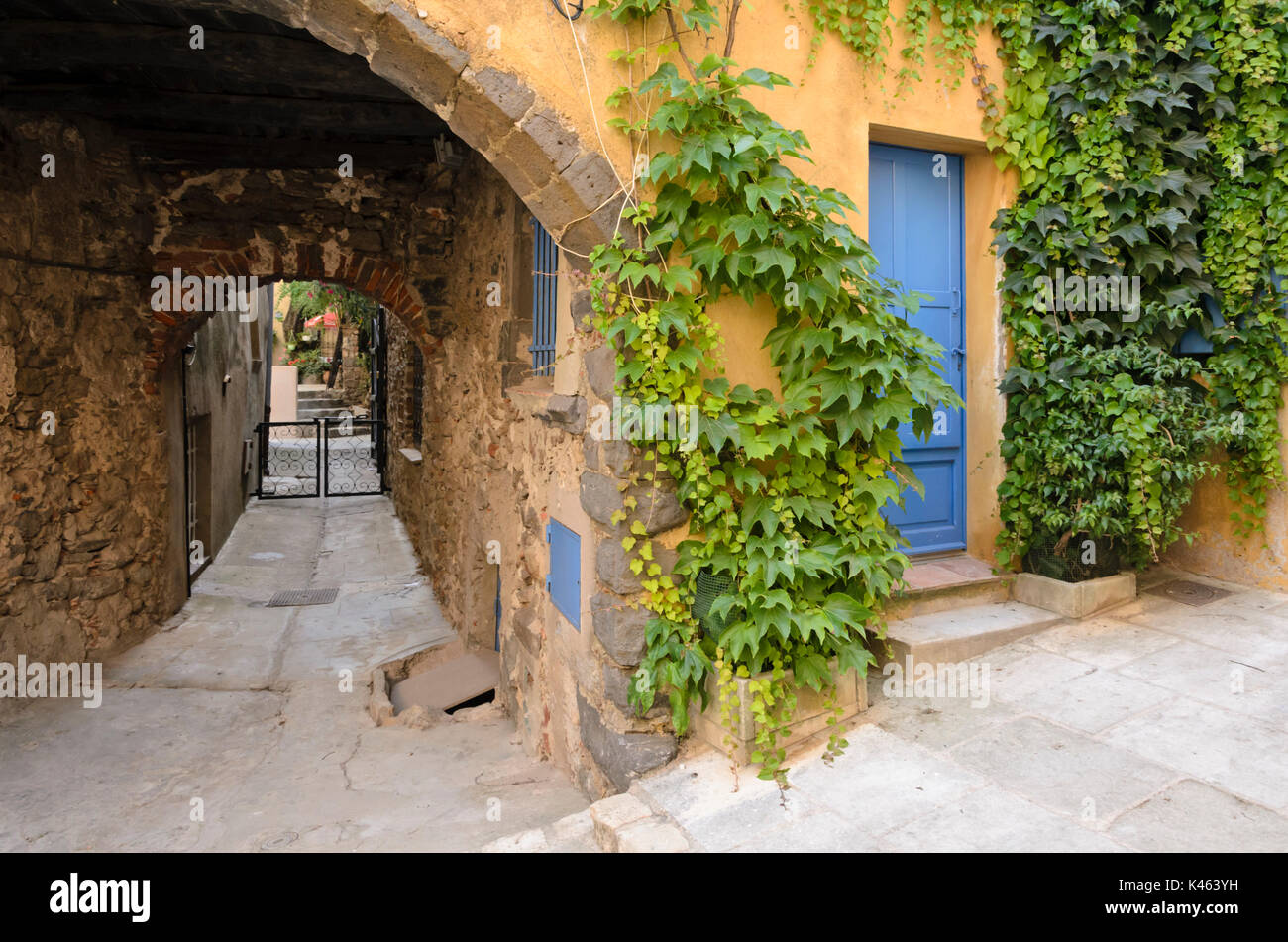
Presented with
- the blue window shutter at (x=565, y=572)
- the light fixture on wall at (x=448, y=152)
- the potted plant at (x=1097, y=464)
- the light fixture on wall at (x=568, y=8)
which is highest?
the light fixture on wall at (x=448, y=152)

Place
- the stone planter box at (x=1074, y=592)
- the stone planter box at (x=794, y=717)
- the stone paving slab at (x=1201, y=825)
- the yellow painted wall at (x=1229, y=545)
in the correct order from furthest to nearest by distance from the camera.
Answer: the yellow painted wall at (x=1229, y=545) → the stone planter box at (x=1074, y=592) → the stone planter box at (x=794, y=717) → the stone paving slab at (x=1201, y=825)

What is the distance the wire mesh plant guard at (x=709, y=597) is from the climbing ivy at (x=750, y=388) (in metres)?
0.03

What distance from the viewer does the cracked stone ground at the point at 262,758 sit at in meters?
3.53

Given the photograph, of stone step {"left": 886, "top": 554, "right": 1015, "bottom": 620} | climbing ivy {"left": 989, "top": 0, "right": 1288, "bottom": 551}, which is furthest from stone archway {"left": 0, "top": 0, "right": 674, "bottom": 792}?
climbing ivy {"left": 989, "top": 0, "right": 1288, "bottom": 551}

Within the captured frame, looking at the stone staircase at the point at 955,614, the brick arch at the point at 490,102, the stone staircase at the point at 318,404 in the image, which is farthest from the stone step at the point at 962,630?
the stone staircase at the point at 318,404

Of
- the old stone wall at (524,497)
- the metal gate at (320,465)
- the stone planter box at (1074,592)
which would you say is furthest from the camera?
the metal gate at (320,465)

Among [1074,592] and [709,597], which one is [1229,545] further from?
[709,597]

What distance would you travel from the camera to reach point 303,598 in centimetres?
760

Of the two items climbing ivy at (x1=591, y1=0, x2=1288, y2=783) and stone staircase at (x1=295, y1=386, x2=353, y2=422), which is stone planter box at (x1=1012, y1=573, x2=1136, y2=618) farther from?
stone staircase at (x1=295, y1=386, x2=353, y2=422)

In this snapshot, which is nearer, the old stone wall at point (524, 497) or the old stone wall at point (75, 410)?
the old stone wall at point (524, 497)

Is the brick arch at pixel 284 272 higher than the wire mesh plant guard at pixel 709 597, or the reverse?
the brick arch at pixel 284 272

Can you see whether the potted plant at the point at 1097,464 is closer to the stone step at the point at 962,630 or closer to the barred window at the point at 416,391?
the stone step at the point at 962,630

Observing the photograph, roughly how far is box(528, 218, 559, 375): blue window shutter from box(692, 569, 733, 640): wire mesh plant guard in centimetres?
189
